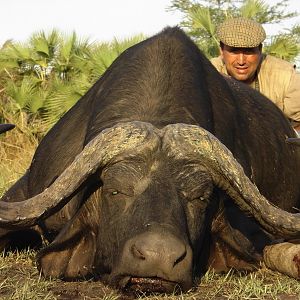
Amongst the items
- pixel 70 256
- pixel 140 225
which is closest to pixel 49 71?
pixel 70 256

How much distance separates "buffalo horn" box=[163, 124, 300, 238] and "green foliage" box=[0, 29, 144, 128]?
36.6 feet

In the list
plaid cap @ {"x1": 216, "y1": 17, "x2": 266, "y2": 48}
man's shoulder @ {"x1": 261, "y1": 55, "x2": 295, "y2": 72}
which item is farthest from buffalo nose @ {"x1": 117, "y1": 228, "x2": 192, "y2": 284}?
man's shoulder @ {"x1": 261, "y1": 55, "x2": 295, "y2": 72}

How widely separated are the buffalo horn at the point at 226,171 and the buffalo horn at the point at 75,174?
6.3 inches

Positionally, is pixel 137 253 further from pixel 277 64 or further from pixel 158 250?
pixel 277 64

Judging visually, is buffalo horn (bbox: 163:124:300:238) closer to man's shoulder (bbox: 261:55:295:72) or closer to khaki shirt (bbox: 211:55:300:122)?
khaki shirt (bbox: 211:55:300:122)

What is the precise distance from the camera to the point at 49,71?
17.9 meters

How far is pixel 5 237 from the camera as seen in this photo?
20.9 feet

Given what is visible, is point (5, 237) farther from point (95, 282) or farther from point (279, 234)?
point (279, 234)

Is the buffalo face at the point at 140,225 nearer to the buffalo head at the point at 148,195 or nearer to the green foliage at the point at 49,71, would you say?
the buffalo head at the point at 148,195

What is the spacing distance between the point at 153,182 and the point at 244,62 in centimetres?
476

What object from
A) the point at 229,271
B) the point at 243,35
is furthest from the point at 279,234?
the point at 243,35

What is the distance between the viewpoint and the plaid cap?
9078mm

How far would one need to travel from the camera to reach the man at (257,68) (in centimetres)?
909

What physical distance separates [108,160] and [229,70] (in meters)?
4.76
